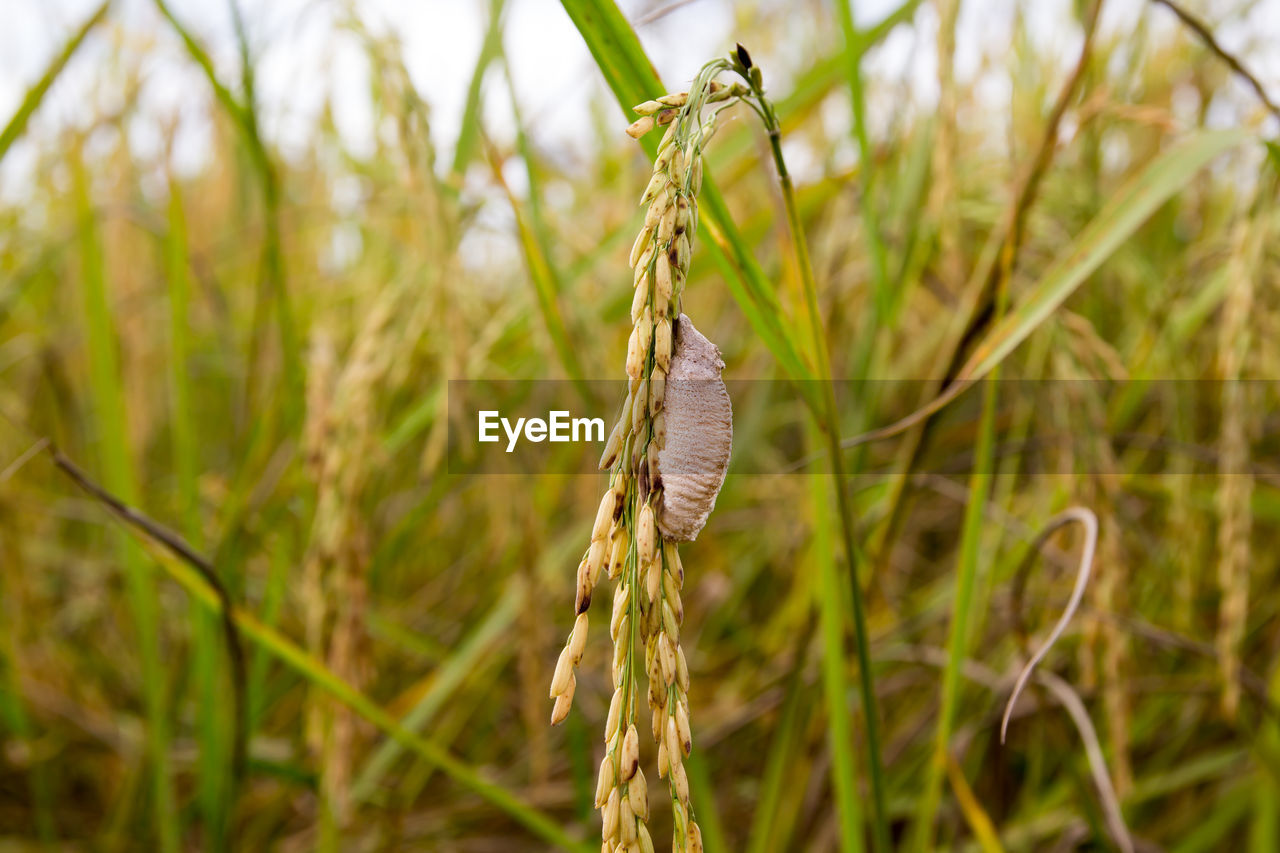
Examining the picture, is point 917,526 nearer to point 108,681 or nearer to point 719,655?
point 719,655

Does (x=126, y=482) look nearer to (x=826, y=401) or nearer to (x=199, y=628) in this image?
(x=199, y=628)

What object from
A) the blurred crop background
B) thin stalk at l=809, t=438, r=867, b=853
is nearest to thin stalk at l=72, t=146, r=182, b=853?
the blurred crop background

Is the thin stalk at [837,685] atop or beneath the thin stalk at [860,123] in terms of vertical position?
beneath

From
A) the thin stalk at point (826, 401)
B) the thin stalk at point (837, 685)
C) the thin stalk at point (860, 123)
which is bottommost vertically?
the thin stalk at point (837, 685)

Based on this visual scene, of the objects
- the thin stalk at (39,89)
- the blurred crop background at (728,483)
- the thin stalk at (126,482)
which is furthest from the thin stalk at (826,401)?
the thin stalk at (126,482)

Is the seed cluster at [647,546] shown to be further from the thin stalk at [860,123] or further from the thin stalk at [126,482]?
the thin stalk at [126,482]

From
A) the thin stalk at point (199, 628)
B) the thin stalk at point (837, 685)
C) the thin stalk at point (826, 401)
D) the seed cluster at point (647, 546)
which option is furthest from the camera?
the thin stalk at point (199, 628)

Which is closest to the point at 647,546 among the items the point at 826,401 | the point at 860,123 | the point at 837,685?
the point at 826,401
